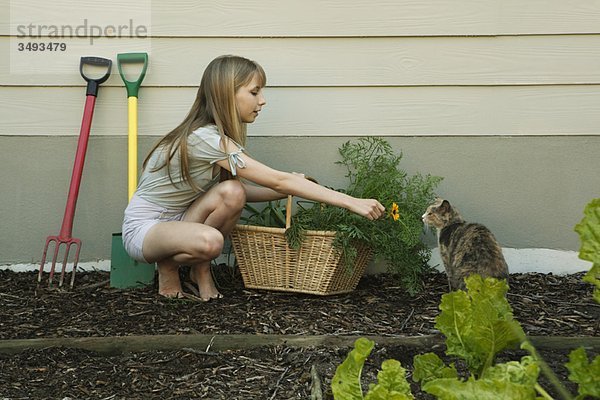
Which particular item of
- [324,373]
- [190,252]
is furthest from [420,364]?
[190,252]

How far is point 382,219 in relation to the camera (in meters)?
4.20

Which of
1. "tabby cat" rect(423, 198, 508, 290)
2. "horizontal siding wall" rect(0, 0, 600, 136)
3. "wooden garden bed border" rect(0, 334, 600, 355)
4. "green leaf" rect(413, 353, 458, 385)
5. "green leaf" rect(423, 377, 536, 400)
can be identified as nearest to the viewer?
"green leaf" rect(423, 377, 536, 400)

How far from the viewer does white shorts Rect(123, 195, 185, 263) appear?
418 centimetres

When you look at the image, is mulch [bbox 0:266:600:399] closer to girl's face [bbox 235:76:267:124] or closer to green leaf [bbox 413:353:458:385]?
green leaf [bbox 413:353:458:385]

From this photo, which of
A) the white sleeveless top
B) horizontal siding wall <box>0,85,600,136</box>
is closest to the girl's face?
the white sleeveless top

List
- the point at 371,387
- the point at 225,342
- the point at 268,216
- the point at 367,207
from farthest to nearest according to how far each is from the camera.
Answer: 1. the point at 268,216
2. the point at 367,207
3. the point at 225,342
4. the point at 371,387

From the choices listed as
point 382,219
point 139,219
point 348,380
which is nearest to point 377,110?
point 382,219

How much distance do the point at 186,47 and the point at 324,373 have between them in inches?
89.1

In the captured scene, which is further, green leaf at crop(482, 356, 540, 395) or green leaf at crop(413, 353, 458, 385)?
green leaf at crop(413, 353, 458, 385)

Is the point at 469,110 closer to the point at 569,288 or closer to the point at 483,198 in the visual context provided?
the point at 483,198

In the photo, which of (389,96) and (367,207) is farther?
(389,96)

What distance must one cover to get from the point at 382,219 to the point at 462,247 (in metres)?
0.44

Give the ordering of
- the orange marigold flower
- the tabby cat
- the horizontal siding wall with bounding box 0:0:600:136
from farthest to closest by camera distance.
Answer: the horizontal siding wall with bounding box 0:0:600:136, the orange marigold flower, the tabby cat

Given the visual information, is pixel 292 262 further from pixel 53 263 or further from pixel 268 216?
pixel 53 263
